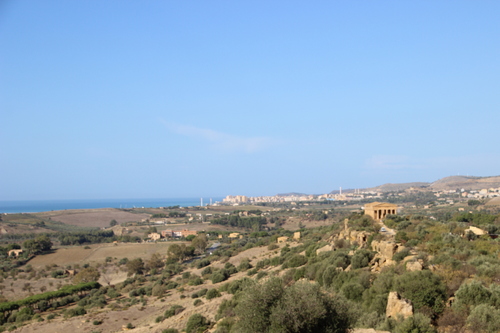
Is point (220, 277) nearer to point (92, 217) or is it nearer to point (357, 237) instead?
point (357, 237)

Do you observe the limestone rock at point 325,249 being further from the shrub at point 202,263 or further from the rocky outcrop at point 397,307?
the shrub at point 202,263

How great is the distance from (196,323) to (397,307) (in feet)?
36.7

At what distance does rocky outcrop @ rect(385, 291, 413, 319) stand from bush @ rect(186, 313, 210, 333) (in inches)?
398

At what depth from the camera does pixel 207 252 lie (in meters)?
62.1

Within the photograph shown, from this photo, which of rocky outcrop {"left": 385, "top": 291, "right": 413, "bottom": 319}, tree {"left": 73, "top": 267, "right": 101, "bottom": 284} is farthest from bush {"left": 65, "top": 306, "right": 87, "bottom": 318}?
rocky outcrop {"left": 385, "top": 291, "right": 413, "bottom": 319}

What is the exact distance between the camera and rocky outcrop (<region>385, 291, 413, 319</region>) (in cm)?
1491

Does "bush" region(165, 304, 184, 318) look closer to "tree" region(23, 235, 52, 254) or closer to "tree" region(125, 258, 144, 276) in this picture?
"tree" region(125, 258, 144, 276)

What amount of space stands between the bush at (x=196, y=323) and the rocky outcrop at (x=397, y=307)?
10108 millimetres

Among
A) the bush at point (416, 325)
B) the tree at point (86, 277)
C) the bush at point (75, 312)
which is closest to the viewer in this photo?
the bush at point (416, 325)

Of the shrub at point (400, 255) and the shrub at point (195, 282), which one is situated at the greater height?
the shrub at point (400, 255)

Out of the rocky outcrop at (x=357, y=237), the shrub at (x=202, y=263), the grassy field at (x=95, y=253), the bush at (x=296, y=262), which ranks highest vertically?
the rocky outcrop at (x=357, y=237)

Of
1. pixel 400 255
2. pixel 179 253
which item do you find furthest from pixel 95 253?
pixel 400 255

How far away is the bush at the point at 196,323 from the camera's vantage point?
21.2 meters

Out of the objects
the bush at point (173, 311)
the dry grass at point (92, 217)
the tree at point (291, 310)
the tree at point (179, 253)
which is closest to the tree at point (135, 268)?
the tree at point (179, 253)
